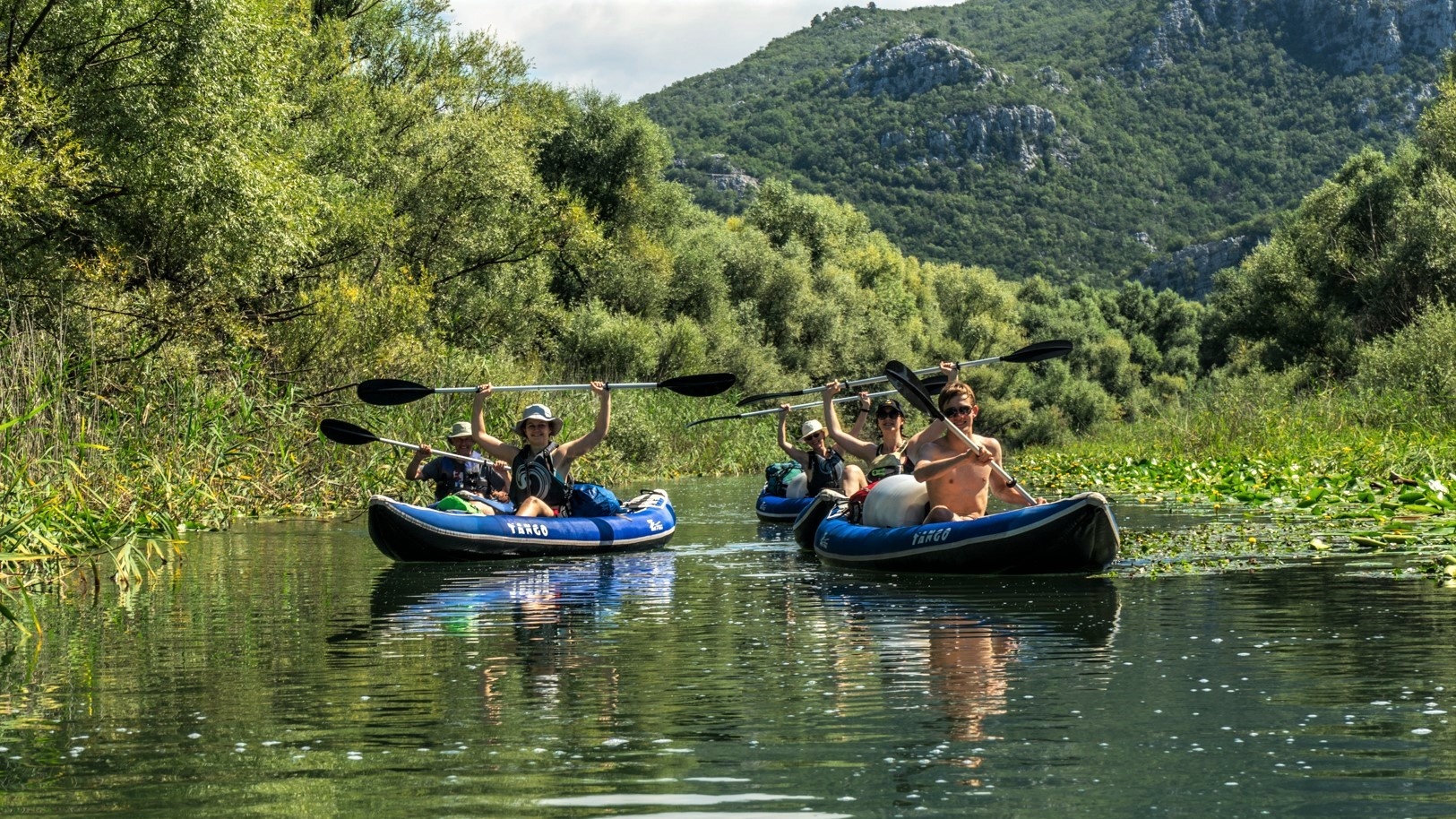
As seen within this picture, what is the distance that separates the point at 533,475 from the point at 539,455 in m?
0.21

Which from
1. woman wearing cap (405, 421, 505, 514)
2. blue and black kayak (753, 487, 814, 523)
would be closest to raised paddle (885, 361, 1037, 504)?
woman wearing cap (405, 421, 505, 514)

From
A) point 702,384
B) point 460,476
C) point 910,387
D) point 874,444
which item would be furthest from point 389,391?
point 910,387

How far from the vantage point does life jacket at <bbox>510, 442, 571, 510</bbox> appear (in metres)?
13.7

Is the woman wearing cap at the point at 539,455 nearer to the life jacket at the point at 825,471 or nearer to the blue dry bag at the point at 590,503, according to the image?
the blue dry bag at the point at 590,503

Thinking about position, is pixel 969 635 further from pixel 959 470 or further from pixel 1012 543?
pixel 959 470

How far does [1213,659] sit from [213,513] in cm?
1092

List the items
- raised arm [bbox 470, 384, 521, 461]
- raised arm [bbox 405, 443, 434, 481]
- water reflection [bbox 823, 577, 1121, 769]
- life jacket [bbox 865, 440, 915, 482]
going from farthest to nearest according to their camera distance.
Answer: raised arm [bbox 405, 443, 434, 481] < raised arm [bbox 470, 384, 521, 461] < life jacket [bbox 865, 440, 915, 482] < water reflection [bbox 823, 577, 1121, 769]

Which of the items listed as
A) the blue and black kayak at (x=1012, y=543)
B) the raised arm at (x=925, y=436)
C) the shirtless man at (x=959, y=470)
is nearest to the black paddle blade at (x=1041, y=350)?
the raised arm at (x=925, y=436)

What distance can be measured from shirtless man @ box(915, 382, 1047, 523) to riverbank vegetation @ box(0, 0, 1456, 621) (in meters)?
5.20

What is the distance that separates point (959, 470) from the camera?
10914mm

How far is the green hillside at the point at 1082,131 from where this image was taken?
301 feet

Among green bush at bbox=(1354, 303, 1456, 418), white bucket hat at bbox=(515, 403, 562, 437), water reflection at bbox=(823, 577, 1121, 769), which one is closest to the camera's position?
water reflection at bbox=(823, 577, 1121, 769)

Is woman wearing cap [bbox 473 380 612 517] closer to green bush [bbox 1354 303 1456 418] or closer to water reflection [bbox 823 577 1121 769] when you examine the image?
water reflection [bbox 823 577 1121 769]

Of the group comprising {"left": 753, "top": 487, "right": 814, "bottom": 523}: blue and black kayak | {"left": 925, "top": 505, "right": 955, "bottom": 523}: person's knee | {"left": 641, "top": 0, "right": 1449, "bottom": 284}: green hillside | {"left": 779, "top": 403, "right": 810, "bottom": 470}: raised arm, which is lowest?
{"left": 753, "top": 487, "right": 814, "bottom": 523}: blue and black kayak
